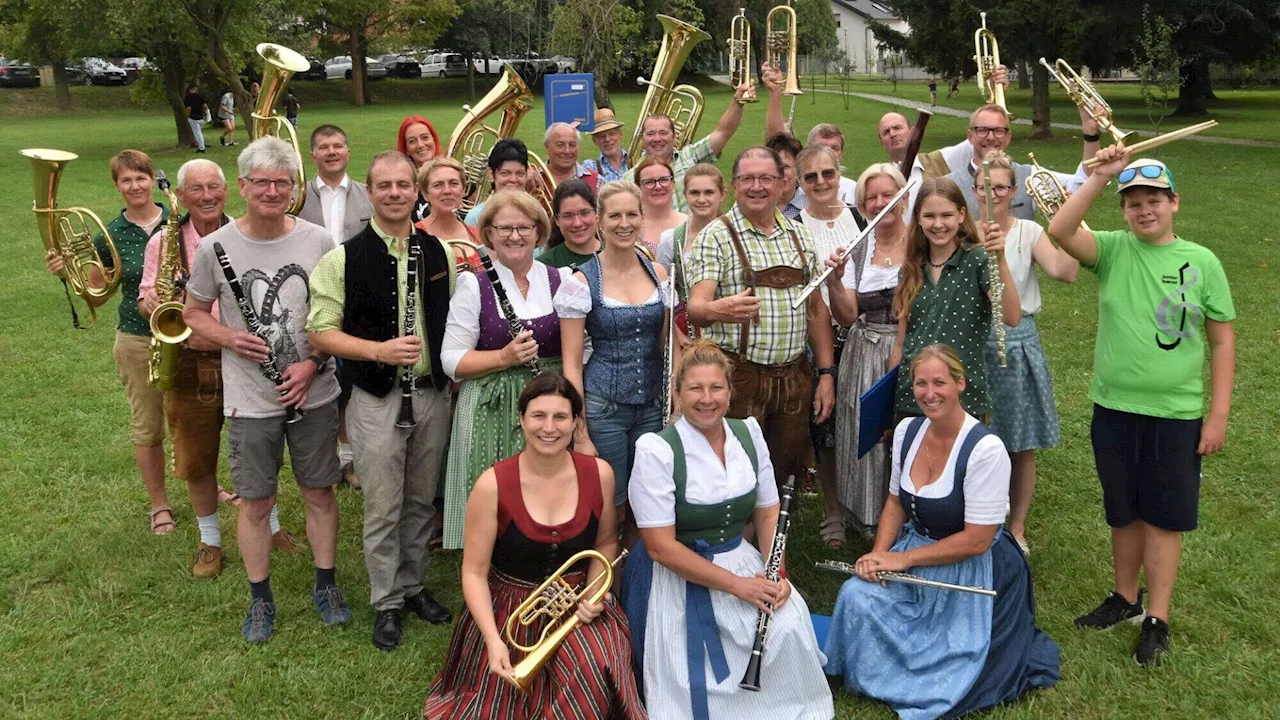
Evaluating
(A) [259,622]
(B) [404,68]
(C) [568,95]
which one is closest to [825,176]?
(A) [259,622]

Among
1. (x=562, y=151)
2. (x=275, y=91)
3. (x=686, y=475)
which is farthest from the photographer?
(x=562, y=151)

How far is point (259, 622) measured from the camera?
15.5 ft

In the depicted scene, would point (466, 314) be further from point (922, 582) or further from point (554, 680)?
point (922, 582)

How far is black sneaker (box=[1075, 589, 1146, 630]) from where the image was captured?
15.1 feet

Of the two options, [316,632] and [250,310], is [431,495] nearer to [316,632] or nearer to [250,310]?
[316,632]

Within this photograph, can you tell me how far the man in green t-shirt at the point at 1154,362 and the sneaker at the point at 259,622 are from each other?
12.2 ft

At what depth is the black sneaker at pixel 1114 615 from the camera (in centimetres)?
462

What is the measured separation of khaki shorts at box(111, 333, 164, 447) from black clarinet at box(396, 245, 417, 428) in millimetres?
1964

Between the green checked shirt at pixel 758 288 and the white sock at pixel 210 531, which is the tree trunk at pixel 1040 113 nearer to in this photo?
the green checked shirt at pixel 758 288

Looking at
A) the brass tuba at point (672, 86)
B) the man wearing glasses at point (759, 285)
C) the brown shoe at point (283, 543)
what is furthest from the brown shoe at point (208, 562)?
the brass tuba at point (672, 86)

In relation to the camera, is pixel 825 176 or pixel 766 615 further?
pixel 825 176

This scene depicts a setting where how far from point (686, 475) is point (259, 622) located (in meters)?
2.16

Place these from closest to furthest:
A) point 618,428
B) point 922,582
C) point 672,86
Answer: point 922,582
point 618,428
point 672,86

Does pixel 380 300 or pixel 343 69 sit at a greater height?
pixel 343 69
